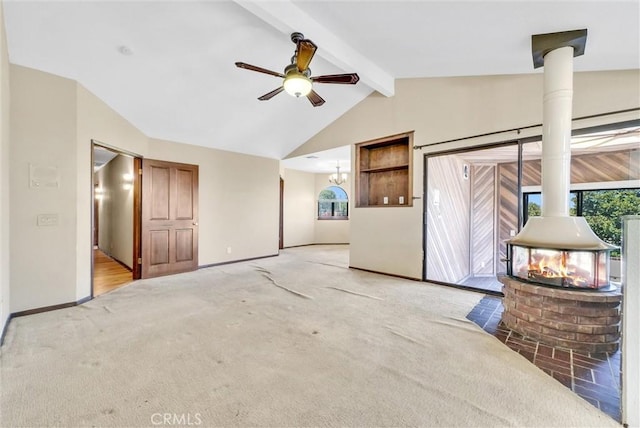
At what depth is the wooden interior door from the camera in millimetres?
4961

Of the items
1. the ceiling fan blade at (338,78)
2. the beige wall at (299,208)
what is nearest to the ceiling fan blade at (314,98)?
the ceiling fan blade at (338,78)

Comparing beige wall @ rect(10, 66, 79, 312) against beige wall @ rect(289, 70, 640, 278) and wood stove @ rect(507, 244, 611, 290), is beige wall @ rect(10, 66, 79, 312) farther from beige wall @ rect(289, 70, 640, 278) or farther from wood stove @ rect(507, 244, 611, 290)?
wood stove @ rect(507, 244, 611, 290)

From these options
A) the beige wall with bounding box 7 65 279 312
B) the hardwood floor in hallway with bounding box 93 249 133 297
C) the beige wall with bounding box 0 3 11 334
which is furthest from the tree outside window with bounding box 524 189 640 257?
the hardwood floor in hallway with bounding box 93 249 133 297

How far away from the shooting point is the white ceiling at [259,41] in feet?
8.43

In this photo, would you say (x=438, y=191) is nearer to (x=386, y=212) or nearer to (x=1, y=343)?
(x=386, y=212)

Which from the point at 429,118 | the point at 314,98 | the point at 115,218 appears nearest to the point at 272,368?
the point at 314,98

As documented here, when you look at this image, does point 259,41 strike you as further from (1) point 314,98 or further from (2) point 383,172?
(2) point 383,172

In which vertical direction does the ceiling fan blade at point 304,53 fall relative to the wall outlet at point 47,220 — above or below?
above

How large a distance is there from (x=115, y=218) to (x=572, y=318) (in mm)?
8360

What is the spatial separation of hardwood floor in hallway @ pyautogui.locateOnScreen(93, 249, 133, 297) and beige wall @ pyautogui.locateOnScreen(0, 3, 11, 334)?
122cm

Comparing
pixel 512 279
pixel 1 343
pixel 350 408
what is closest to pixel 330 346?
pixel 350 408

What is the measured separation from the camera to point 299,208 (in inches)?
378

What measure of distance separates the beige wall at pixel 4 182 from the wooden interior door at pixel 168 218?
197 cm

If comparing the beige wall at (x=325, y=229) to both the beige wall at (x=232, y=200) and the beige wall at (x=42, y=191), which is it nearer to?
the beige wall at (x=232, y=200)
